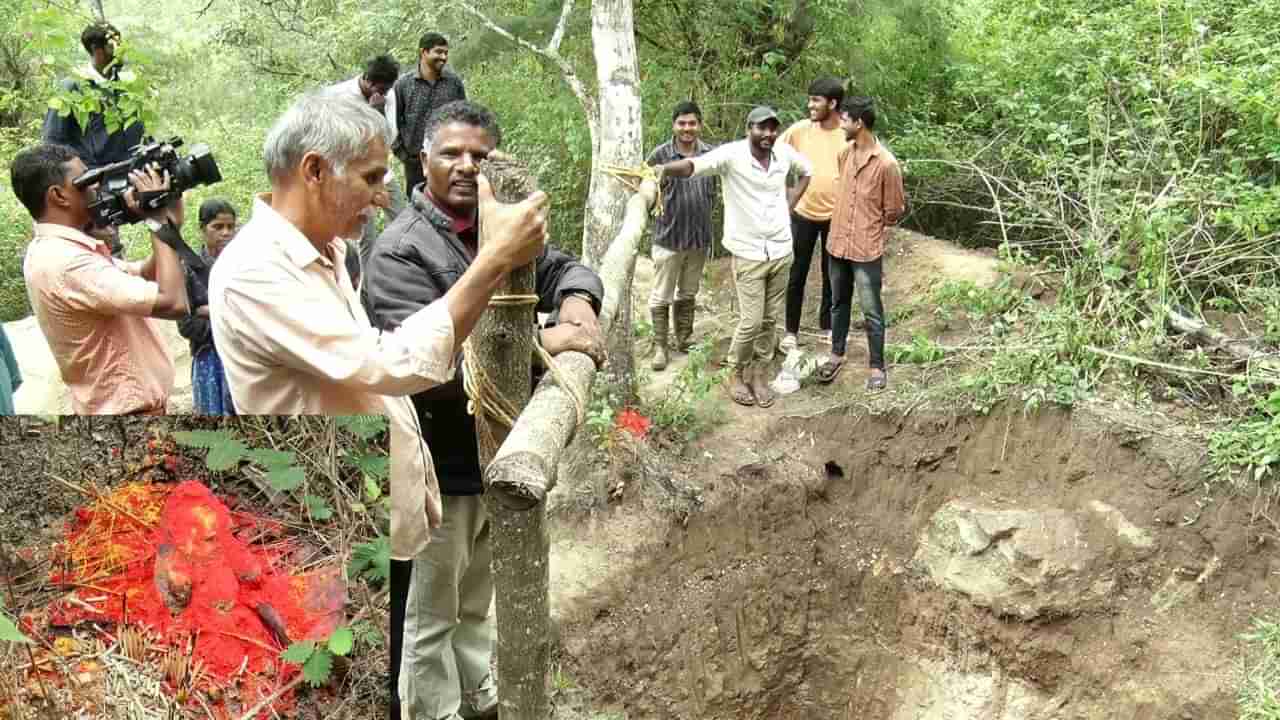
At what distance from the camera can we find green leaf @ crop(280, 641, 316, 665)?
70.0 inches

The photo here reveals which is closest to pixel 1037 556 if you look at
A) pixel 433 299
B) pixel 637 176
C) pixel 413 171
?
pixel 637 176

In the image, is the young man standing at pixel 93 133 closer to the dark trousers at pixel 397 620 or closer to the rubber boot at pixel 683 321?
the dark trousers at pixel 397 620

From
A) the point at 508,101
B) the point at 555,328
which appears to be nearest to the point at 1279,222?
the point at 555,328

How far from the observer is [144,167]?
3.11m

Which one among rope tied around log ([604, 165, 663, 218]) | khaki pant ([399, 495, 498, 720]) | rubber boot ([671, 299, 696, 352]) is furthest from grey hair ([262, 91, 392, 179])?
rubber boot ([671, 299, 696, 352])

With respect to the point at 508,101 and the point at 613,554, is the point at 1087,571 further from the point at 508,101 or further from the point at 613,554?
the point at 508,101

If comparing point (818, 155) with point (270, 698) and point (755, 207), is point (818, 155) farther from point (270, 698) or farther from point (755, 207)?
point (270, 698)

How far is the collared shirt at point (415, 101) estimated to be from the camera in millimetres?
6453

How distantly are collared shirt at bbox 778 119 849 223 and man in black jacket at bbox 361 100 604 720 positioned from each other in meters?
4.05

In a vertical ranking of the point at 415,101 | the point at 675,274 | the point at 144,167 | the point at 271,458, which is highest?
the point at 415,101

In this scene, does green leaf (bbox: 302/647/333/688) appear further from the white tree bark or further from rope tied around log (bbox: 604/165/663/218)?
the white tree bark

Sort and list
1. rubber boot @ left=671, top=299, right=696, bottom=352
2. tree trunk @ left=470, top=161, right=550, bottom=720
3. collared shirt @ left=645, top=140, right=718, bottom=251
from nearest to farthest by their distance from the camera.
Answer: tree trunk @ left=470, top=161, right=550, bottom=720
collared shirt @ left=645, top=140, right=718, bottom=251
rubber boot @ left=671, top=299, right=696, bottom=352

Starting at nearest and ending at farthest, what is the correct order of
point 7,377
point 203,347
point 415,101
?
point 7,377 → point 203,347 → point 415,101

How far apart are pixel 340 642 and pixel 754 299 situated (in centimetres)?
501
